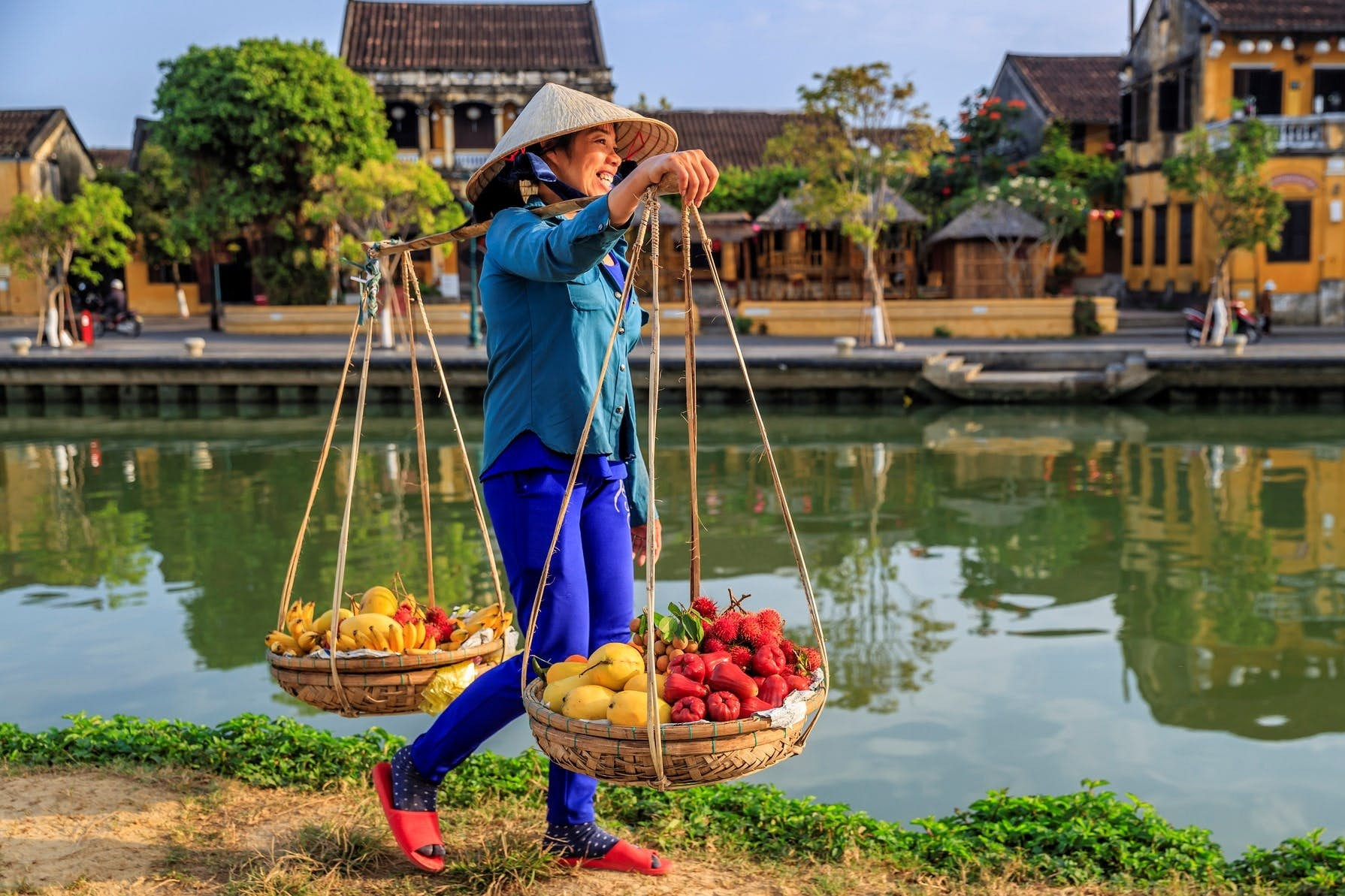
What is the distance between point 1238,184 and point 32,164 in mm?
21752

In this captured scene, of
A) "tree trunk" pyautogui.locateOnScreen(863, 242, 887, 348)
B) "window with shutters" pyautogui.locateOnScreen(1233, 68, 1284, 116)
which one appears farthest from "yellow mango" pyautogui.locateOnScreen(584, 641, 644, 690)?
"window with shutters" pyautogui.locateOnScreen(1233, 68, 1284, 116)

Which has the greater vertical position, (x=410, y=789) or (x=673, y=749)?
(x=673, y=749)

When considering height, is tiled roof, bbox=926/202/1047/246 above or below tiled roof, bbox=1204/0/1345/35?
→ below

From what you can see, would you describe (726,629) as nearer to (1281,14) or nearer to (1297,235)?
(1297,235)

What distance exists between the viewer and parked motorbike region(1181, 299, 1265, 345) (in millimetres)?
16312

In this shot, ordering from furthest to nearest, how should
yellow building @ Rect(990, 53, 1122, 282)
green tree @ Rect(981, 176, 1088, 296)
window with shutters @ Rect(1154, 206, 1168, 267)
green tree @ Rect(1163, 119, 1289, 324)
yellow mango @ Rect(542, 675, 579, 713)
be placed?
yellow building @ Rect(990, 53, 1122, 282) < window with shutters @ Rect(1154, 206, 1168, 267) < green tree @ Rect(981, 176, 1088, 296) < green tree @ Rect(1163, 119, 1289, 324) < yellow mango @ Rect(542, 675, 579, 713)

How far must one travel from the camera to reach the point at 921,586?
5934 millimetres

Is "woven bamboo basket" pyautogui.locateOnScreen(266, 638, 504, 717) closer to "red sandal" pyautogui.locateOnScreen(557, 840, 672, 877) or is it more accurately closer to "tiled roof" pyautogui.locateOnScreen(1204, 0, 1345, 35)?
"red sandal" pyautogui.locateOnScreen(557, 840, 672, 877)

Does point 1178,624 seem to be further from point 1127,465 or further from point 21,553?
point 21,553

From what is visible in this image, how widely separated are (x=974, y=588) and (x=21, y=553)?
192 inches

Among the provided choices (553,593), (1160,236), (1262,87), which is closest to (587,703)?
(553,593)

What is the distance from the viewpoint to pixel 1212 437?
11.1 meters

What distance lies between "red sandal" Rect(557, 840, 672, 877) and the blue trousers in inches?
3.1

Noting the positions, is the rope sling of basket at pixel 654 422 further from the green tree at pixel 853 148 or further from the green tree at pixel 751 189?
the green tree at pixel 751 189
